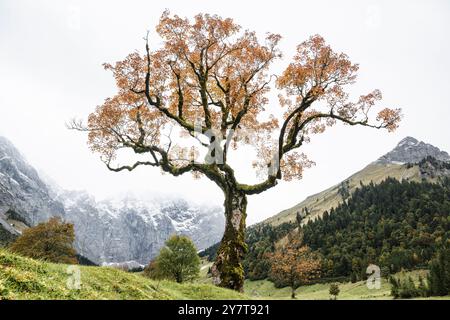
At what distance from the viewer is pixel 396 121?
24.1m

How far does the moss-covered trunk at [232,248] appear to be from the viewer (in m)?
23.2

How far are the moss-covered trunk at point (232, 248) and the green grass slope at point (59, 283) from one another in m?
7.39

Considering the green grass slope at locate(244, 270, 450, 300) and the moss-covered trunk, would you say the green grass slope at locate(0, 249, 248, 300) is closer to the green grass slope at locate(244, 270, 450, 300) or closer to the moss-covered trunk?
the moss-covered trunk

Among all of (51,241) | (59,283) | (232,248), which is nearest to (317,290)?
(51,241)

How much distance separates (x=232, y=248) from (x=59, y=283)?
15.4 meters

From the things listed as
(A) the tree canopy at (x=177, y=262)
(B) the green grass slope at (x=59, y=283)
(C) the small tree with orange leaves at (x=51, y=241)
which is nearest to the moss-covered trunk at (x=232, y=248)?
(B) the green grass slope at (x=59, y=283)

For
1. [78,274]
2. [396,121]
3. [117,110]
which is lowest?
[78,274]

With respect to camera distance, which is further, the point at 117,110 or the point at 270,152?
the point at 270,152

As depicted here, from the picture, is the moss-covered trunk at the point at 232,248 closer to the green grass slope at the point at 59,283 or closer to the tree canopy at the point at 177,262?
the green grass slope at the point at 59,283

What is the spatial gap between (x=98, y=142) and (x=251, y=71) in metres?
13.2

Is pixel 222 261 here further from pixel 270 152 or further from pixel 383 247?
pixel 383 247

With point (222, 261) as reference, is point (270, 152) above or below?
above

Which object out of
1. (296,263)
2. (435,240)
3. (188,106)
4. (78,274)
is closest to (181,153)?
(188,106)

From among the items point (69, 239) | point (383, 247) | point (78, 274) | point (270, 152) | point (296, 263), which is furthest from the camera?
point (383, 247)
